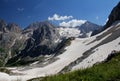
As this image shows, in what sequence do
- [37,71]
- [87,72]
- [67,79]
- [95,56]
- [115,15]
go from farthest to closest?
[115,15], [37,71], [95,56], [87,72], [67,79]

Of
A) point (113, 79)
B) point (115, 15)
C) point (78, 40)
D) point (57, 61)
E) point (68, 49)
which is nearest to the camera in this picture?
point (113, 79)

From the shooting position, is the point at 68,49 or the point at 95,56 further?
the point at 68,49

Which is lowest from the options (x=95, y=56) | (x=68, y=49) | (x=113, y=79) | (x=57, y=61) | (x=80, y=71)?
(x=113, y=79)

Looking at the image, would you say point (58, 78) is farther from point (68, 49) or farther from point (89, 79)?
point (68, 49)

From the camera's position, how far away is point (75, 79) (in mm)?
12211

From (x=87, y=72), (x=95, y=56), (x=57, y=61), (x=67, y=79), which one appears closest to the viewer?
(x=67, y=79)

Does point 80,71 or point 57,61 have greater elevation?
point 57,61

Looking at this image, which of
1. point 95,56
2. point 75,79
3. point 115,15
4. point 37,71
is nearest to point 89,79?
point 75,79

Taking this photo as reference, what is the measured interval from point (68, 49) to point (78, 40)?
62.2 ft

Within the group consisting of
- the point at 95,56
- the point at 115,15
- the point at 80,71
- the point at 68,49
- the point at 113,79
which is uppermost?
the point at 115,15

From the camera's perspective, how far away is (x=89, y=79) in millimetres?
11672

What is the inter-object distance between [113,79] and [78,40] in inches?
6094

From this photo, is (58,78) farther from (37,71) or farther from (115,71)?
(37,71)

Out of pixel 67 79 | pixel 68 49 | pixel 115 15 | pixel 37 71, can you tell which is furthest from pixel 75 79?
pixel 115 15
